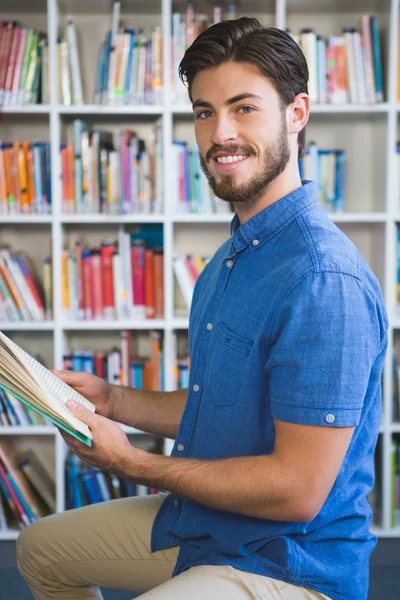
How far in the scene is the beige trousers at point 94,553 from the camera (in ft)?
4.69

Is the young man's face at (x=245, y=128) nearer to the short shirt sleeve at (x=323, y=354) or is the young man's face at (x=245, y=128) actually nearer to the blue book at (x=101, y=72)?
the short shirt sleeve at (x=323, y=354)

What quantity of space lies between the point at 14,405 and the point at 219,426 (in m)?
1.62

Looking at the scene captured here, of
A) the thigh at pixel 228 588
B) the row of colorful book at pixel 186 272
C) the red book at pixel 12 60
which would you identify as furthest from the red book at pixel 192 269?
the thigh at pixel 228 588

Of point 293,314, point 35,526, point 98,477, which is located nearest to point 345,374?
point 293,314

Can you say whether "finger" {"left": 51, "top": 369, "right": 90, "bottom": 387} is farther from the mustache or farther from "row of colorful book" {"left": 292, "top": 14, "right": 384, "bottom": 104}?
"row of colorful book" {"left": 292, "top": 14, "right": 384, "bottom": 104}

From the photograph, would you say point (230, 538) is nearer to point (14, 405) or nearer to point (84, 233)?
point (14, 405)

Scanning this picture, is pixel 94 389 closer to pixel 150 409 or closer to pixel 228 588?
pixel 150 409

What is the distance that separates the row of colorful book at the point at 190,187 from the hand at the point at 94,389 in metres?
1.27

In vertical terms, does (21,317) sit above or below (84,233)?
below

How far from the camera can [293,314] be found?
112 centimetres

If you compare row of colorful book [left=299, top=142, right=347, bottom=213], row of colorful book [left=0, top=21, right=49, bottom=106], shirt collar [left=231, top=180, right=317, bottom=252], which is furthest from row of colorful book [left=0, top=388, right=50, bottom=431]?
shirt collar [left=231, top=180, right=317, bottom=252]

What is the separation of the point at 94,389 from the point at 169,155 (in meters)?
1.33

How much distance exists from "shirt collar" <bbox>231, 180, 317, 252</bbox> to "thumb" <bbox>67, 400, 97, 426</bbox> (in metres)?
0.42

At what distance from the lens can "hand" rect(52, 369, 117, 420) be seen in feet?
4.89
